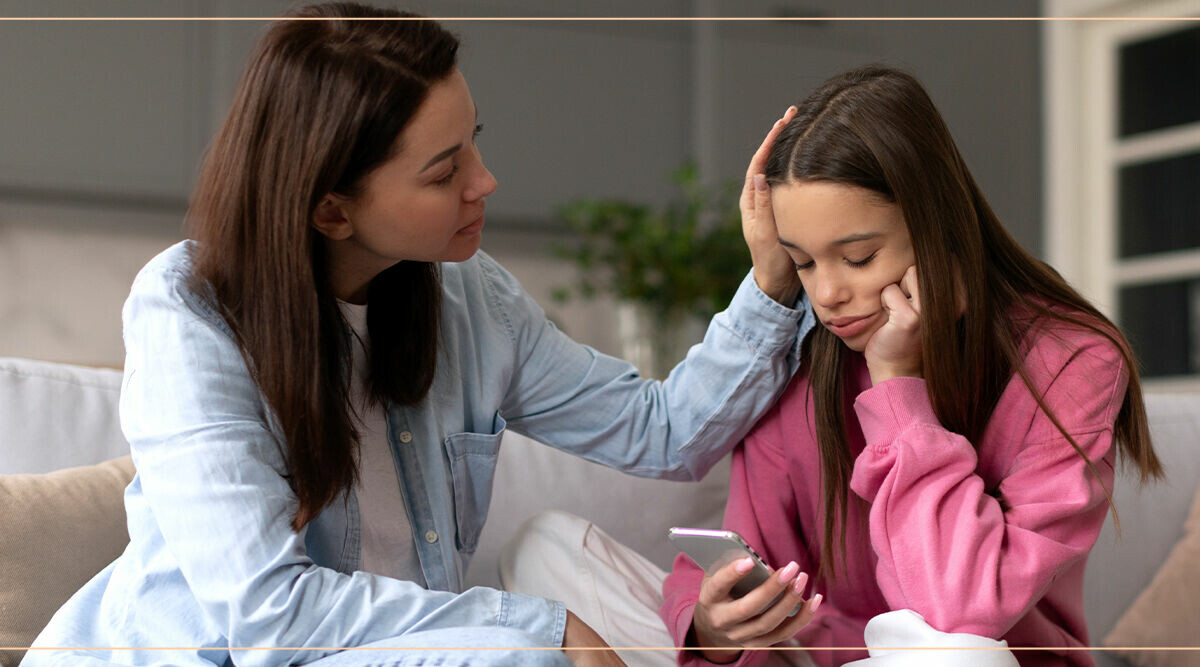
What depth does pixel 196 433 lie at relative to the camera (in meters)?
0.74

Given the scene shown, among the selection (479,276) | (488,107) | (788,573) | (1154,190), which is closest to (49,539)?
(479,276)

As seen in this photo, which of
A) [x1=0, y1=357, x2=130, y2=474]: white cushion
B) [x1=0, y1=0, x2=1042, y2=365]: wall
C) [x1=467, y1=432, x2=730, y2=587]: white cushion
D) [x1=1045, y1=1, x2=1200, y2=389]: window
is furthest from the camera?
[x1=1045, y1=1, x2=1200, y2=389]: window

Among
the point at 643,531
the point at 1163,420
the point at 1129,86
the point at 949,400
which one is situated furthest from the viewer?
the point at 1129,86

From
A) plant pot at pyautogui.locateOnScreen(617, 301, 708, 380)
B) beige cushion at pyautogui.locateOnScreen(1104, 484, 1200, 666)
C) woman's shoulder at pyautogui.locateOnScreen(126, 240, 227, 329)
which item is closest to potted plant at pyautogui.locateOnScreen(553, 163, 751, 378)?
plant pot at pyautogui.locateOnScreen(617, 301, 708, 380)

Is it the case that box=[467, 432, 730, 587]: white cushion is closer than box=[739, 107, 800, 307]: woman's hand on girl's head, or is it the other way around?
box=[739, 107, 800, 307]: woman's hand on girl's head

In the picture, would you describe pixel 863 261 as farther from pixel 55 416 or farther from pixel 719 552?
pixel 55 416

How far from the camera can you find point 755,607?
0.81 meters

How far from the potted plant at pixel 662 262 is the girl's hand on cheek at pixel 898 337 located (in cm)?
19

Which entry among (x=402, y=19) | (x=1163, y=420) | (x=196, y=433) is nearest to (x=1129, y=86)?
A: (x=1163, y=420)

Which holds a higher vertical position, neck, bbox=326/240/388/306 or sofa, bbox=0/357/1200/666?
neck, bbox=326/240/388/306

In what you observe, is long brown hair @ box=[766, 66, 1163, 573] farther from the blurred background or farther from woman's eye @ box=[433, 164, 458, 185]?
woman's eye @ box=[433, 164, 458, 185]

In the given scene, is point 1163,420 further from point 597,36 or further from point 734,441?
point 597,36

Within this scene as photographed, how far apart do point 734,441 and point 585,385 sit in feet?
0.51

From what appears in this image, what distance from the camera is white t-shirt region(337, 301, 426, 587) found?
2.86 ft
